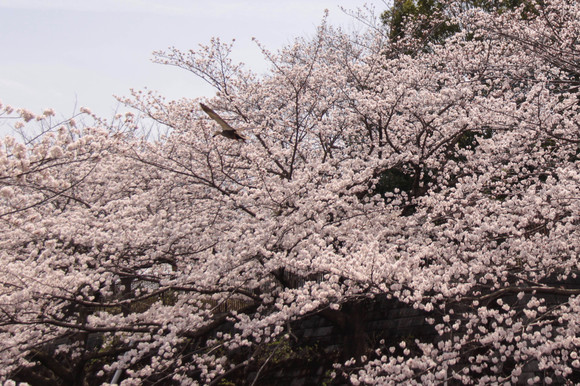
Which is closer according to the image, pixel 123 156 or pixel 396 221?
pixel 396 221

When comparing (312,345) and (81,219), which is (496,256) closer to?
(312,345)

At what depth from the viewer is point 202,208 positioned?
1008cm

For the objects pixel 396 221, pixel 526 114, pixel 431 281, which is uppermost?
pixel 526 114

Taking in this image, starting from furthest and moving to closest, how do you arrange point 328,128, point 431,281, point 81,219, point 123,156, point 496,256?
point 328,128 → point 123,156 → point 81,219 → point 496,256 → point 431,281

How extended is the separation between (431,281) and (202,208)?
5.13 m

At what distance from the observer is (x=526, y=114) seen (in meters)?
8.51

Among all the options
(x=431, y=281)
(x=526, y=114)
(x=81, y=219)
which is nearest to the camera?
(x=431, y=281)

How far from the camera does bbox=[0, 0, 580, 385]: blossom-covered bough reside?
644 centimetres

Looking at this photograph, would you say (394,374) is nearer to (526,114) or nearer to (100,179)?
(526,114)

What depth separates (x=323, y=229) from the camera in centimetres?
829

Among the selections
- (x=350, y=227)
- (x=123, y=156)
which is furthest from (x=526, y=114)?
(x=123, y=156)

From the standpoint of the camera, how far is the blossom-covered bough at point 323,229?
21.1 feet

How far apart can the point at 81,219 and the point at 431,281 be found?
6176 millimetres

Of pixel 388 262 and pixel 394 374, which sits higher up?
pixel 388 262
